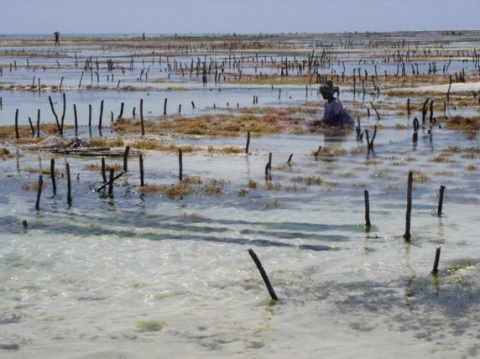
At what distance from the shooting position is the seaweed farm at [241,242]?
9.74 m

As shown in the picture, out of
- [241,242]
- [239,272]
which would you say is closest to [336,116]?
[241,242]

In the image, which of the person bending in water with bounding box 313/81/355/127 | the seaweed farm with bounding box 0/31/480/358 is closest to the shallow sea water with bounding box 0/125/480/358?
the seaweed farm with bounding box 0/31/480/358

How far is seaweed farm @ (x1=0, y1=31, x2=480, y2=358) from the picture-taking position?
9.74m

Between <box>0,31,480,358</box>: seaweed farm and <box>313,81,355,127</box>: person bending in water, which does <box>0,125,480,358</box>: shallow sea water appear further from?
<box>313,81,355,127</box>: person bending in water

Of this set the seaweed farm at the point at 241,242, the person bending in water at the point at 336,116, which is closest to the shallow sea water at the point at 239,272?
the seaweed farm at the point at 241,242

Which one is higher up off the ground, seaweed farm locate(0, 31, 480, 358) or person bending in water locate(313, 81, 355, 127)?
person bending in water locate(313, 81, 355, 127)

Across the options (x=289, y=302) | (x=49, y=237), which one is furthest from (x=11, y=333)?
(x=49, y=237)

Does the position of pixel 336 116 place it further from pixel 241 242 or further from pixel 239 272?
pixel 239 272

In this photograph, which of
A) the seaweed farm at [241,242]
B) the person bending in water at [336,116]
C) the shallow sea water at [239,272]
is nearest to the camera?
the shallow sea water at [239,272]

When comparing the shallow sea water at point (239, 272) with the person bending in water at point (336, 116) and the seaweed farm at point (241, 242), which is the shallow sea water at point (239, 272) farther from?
the person bending in water at point (336, 116)

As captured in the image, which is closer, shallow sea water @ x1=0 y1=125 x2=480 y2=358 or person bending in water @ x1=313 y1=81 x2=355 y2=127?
shallow sea water @ x1=0 y1=125 x2=480 y2=358

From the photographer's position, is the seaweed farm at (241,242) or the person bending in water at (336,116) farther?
the person bending in water at (336,116)

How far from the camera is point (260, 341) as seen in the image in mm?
9555

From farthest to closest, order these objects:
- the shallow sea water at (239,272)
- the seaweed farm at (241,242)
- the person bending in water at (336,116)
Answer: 1. the person bending in water at (336,116)
2. the seaweed farm at (241,242)
3. the shallow sea water at (239,272)
